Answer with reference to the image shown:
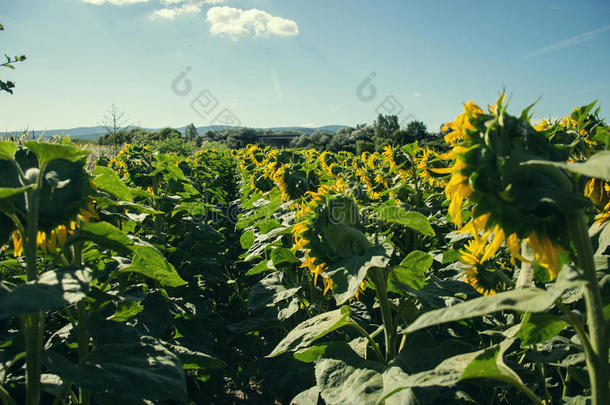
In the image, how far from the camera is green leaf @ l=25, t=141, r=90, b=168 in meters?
1.34

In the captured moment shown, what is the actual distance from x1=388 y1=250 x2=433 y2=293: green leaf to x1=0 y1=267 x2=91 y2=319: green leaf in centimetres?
128

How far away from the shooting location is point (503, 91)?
1.16 m

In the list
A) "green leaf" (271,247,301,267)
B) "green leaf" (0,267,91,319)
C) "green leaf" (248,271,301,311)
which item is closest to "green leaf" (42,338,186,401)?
"green leaf" (0,267,91,319)

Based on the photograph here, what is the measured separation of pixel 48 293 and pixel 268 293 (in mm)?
1907

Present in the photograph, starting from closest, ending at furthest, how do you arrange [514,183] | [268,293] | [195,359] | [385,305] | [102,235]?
[514,183]
[102,235]
[385,305]
[195,359]
[268,293]

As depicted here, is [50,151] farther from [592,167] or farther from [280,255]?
[592,167]

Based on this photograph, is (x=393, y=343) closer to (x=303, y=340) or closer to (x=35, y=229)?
(x=303, y=340)

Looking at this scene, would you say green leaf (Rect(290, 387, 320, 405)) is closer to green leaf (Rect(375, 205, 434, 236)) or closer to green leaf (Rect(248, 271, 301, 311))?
green leaf (Rect(248, 271, 301, 311))

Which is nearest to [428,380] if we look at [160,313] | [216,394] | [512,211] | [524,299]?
[524,299]

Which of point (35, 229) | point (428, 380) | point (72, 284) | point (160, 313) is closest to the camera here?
point (428, 380)

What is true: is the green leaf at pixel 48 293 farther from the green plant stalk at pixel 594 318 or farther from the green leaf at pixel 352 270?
the green plant stalk at pixel 594 318

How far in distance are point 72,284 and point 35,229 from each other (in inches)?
12.6

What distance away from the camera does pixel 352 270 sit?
156 cm

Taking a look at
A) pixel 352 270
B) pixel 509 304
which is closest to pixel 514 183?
pixel 509 304
